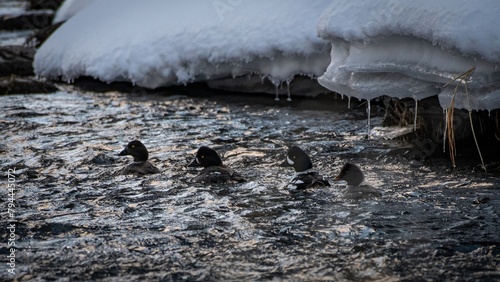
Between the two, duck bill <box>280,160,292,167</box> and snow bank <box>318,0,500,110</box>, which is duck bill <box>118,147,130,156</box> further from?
snow bank <box>318,0,500,110</box>

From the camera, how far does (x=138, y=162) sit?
752 centimetres

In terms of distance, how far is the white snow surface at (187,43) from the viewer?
10664 millimetres

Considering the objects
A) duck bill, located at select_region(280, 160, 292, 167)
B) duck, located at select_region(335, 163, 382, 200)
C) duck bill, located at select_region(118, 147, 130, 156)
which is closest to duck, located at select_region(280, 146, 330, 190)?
duck bill, located at select_region(280, 160, 292, 167)

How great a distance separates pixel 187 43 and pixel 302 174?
211 inches

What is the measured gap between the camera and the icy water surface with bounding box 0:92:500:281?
492 cm

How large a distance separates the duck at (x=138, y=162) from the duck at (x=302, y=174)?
1.20 metres

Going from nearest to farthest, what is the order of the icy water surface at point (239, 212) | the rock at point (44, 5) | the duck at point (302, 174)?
1. the icy water surface at point (239, 212)
2. the duck at point (302, 174)
3. the rock at point (44, 5)

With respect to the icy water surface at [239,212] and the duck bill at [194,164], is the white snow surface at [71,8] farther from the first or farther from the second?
the duck bill at [194,164]

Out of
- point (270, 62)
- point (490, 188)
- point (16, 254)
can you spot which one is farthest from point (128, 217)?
point (270, 62)

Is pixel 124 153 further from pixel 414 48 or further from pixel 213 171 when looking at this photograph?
pixel 414 48

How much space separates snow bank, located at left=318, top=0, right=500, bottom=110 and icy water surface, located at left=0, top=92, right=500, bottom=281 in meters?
0.66

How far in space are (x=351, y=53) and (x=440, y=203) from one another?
2.30 meters

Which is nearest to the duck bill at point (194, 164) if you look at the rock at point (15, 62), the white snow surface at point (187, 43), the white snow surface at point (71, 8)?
the white snow surface at point (187, 43)

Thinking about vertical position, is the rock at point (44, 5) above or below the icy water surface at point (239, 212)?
above
